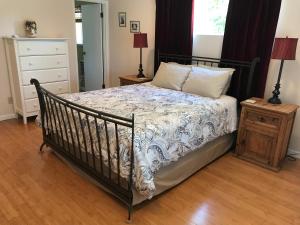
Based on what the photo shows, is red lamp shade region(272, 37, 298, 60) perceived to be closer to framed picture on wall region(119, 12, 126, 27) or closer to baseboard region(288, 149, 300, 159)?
baseboard region(288, 149, 300, 159)

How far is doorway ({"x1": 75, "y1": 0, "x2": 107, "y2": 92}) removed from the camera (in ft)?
16.3

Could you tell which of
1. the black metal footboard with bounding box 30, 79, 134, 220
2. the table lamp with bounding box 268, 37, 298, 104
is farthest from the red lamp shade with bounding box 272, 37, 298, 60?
the black metal footboard with bounding box 30, 79, 134, 220

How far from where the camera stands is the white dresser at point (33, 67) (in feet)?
11.8

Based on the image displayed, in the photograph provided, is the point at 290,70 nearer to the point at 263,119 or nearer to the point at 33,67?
the point at 263,119

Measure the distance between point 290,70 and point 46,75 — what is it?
3.44 m

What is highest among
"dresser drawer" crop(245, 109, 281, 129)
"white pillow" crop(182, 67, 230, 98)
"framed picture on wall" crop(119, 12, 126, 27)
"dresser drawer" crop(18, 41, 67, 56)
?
"framed picture on wall" crop(119, 12, 126, 27)

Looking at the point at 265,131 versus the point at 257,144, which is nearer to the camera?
the point at 265,131

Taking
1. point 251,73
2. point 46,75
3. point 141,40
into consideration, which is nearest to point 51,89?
point 46,75

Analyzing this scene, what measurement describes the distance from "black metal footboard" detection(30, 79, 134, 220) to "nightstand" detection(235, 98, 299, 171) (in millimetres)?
1585

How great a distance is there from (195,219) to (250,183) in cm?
86

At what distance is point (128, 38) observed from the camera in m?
4.69

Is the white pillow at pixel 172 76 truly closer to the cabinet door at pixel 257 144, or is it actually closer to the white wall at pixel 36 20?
the cabinet door at pixel 257 144

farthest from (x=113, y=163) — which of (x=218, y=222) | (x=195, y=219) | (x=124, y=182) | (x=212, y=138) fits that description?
(x=212, y=138)

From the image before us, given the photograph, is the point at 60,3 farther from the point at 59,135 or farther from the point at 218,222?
the point at 218,222
